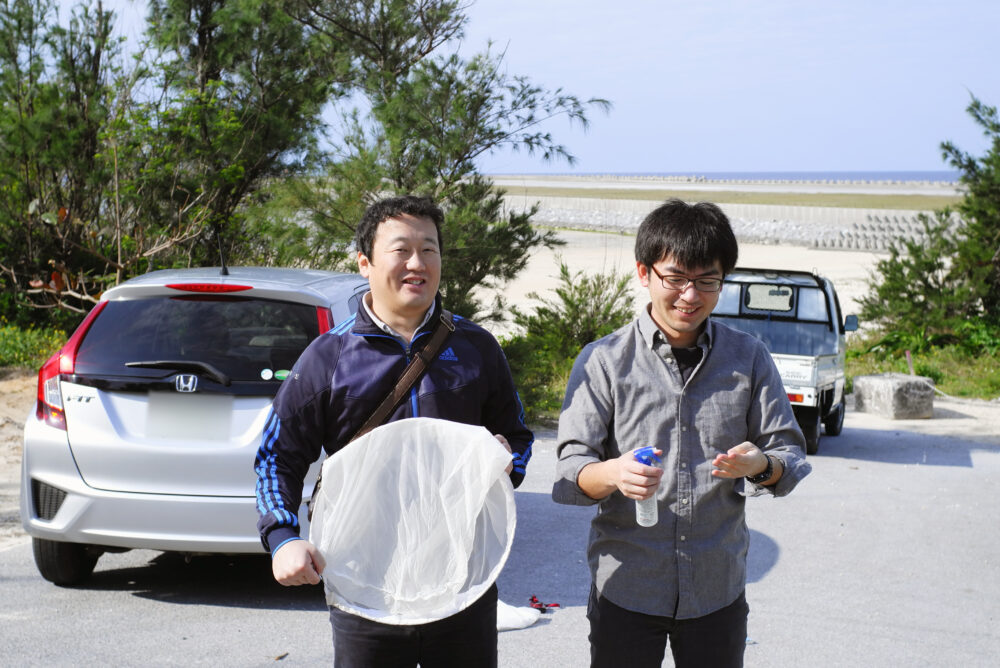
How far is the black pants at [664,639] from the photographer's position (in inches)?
105

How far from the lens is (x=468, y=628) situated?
2.65 meters

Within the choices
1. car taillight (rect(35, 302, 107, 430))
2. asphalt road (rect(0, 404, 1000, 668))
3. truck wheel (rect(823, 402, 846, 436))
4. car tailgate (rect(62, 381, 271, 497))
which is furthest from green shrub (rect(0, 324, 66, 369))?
truck wheel (rect(823, 402, 846, 436))

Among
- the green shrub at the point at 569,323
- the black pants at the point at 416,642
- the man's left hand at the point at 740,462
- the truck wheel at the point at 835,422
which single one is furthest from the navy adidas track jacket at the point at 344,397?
the truck wheel at the point at 835,422

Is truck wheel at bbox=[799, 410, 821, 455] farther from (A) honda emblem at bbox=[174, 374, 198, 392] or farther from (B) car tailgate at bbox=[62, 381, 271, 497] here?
(A) honda emblem at bbox=[174, 374, 198, 392]

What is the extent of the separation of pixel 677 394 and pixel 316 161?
949 centimetres

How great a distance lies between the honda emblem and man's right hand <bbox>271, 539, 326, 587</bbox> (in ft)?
8.19

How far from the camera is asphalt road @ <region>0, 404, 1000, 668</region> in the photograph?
15.2 feet

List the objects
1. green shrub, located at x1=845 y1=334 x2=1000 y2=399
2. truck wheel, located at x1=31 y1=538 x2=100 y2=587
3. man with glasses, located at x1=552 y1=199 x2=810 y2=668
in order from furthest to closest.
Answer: green shrub, located at x1=845 y1=334 x2=1000 y2=399 → truck wheel, located at x1=31 y1=538 x2=100 y2=587 → man with glasses, located at x1=552 y1=199 x2=810 y2=668

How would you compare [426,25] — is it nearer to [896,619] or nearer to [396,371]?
[896,619]

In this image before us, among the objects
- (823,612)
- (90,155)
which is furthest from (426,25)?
(823,612)

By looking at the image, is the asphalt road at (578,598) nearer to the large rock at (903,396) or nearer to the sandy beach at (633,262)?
the large rock at (903,396)

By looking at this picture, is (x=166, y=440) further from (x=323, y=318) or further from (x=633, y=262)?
(x=633, y=262)

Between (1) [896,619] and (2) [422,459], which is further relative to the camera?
(1) [896,619]

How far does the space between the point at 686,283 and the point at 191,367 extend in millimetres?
2942
